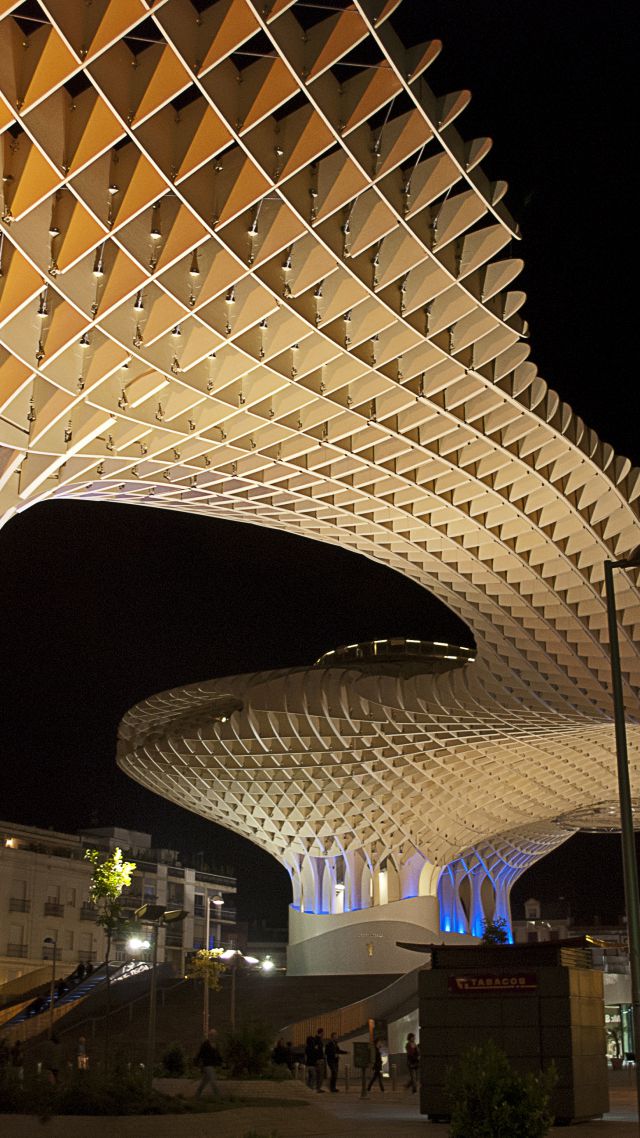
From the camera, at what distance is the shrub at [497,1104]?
13570 millimetres

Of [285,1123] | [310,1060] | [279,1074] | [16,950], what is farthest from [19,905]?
[285,1123]

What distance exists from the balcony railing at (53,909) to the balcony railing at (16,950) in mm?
3703

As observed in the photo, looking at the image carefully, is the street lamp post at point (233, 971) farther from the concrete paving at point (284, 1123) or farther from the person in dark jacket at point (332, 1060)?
the concrete paving at point (284, 1123)

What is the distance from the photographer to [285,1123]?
19516mm

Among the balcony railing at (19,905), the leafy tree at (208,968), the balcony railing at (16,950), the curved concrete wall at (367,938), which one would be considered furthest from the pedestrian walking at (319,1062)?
the balcony railing at (19,905)

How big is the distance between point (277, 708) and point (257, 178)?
4159 centimetres

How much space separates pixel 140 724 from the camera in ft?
209

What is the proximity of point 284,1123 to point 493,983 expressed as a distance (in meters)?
5.36

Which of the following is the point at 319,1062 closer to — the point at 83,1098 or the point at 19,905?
the point at 83,1098

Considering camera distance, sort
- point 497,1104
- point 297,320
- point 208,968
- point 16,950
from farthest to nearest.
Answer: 1. point 16,950
2. point 208,968
3. point 297,320
4. point 497,1104

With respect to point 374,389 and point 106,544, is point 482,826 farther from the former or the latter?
point 374,389

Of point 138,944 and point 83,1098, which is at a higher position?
point 138,944

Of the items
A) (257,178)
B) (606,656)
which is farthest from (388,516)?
(257,178)

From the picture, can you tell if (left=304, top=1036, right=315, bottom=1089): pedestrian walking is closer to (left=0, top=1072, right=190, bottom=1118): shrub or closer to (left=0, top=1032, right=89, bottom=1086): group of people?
(left=0, top=1032, right=89, bottom=1086): group of people
